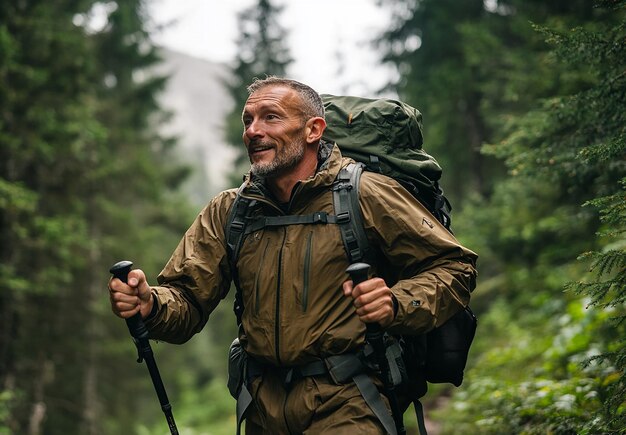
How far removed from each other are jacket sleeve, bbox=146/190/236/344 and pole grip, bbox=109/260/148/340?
0.19 m

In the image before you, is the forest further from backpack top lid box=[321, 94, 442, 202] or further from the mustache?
the mustache

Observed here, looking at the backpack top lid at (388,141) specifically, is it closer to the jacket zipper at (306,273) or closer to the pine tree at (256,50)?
the jacket zipper at (306,273)

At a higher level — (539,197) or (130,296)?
(539,197)

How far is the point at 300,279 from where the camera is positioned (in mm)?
3561

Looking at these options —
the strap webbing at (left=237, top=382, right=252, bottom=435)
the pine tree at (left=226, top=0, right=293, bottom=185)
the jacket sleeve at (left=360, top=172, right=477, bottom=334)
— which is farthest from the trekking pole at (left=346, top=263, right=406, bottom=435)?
the pine tree at (left=226, top=0, right=293, bottom=185)

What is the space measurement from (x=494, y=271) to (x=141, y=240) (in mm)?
11554

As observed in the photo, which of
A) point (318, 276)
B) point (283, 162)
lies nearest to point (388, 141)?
point (283, 162)

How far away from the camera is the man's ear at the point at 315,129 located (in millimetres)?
3992

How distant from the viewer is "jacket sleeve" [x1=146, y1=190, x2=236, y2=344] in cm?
380

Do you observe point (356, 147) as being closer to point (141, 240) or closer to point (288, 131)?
point (288, 131)

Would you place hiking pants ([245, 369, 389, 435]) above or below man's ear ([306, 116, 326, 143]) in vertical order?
below

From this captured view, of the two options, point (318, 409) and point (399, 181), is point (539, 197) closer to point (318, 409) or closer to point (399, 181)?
point (399, 181)

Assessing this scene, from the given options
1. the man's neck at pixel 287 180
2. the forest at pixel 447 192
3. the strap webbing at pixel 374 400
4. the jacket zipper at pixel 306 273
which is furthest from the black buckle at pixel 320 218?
the forest at pixel 447 192

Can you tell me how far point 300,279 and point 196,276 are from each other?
73cm
